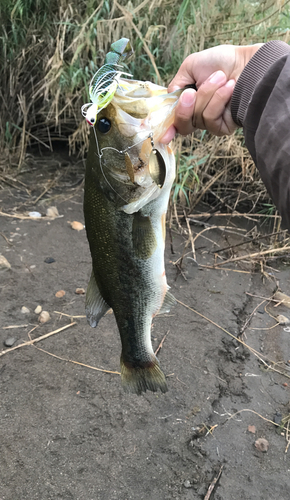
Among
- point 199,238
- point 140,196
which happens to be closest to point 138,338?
point 140,196

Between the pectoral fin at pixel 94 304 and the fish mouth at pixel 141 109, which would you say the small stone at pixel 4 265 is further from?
the fish mouth at pixel 141 109

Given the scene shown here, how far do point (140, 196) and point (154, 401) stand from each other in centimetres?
150

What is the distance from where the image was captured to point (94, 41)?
370cm

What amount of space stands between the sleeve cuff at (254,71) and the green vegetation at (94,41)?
1.89 m

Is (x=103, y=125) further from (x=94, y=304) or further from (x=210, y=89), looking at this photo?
(x=94, y=304)

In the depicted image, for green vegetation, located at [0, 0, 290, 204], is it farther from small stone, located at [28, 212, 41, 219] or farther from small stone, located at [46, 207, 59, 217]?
small stone, located at [28, 212, 41, 219]

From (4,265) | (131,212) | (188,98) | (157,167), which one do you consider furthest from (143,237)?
(4,265)

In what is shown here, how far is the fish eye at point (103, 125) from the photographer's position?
49.5 inches

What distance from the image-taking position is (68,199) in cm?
432

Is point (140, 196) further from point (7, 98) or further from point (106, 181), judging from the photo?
point (7, 98)

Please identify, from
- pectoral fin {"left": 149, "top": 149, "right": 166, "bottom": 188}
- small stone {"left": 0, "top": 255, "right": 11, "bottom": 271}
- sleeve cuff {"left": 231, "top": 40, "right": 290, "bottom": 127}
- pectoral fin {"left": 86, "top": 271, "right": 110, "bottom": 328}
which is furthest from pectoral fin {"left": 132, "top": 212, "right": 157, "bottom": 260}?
small stone {"left": 0, "top": 255, "right": 11, "bottom": 271}

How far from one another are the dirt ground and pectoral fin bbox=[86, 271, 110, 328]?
0.93 m

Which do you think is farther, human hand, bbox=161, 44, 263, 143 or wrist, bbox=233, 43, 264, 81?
wrist, bbox=233, 43, 264, 81

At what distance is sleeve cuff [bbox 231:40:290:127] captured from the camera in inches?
49.6
